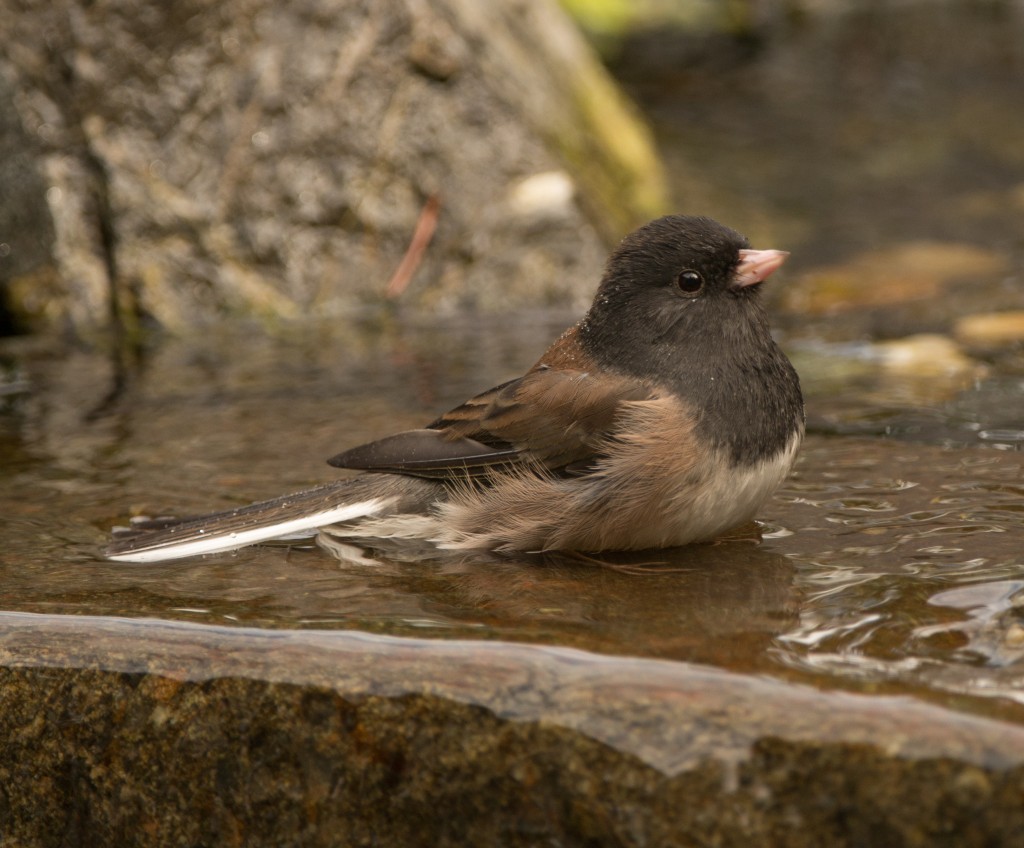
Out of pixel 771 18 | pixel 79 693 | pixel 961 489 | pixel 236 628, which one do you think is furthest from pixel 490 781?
pixel 771 18

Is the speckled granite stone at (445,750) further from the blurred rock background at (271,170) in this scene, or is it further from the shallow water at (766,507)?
the blurred rock background at (271,170)

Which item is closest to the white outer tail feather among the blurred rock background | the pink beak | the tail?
the tail

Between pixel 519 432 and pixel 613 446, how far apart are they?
24 centimetres

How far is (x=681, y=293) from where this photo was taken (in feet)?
10.0

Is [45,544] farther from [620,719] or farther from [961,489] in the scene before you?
[961,489]

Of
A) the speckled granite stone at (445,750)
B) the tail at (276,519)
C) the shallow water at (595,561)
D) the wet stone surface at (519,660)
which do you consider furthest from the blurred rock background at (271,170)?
the speckled granite stone at (445,750)

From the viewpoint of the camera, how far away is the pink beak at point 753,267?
9.95 feet

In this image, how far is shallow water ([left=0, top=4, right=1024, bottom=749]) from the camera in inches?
89.6

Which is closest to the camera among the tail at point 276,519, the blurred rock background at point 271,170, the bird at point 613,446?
the bird at point 613,446

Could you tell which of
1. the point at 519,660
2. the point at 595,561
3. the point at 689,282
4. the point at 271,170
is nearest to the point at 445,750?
the point at 519,660

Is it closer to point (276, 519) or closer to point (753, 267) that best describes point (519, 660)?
point (276, 519)

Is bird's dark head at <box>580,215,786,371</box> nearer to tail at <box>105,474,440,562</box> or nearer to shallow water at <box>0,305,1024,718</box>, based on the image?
shallow water at <box>0,305,1024,718</box>

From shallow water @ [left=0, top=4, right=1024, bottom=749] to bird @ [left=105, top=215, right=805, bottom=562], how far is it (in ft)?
0.26

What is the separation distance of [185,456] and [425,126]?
252 cm
